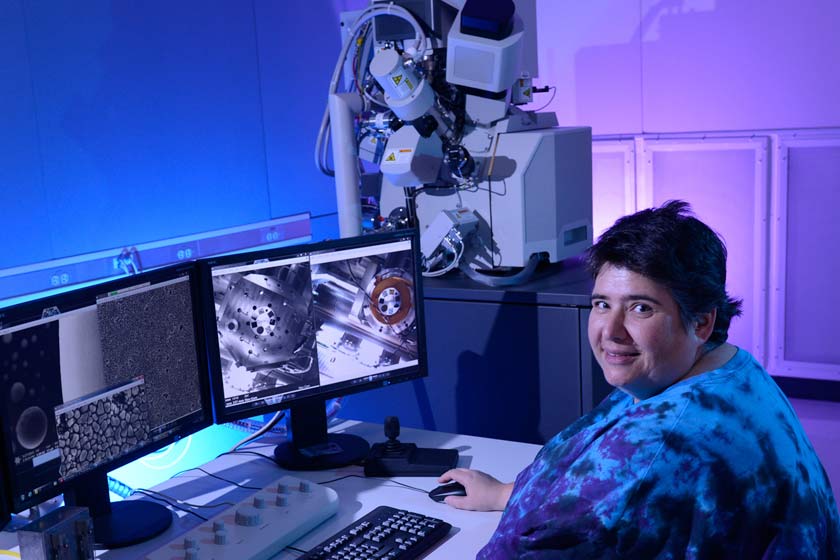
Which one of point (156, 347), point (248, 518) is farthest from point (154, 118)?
point (248, 518)

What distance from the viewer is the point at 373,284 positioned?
1761 millimetres

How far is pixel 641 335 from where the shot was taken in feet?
3.93

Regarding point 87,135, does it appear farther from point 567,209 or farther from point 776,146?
point 776,146

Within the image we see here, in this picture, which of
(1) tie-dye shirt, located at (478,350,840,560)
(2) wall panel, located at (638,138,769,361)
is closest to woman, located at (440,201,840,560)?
(1) tie-dye shirt, located at (478,350,840,560)

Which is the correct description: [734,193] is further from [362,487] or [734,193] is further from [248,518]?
[248,518]

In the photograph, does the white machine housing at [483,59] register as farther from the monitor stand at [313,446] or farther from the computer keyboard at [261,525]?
the computer keyboard at [261,525]

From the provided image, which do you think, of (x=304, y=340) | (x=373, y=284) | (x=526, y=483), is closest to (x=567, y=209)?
(x=373, y=284)

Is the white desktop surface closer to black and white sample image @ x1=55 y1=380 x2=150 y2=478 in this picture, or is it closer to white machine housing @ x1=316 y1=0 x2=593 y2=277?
black and white sample image @ x1=55 y1=380 x2=150 y2=478

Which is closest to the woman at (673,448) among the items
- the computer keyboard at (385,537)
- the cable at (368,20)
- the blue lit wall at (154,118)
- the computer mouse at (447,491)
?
the computer keyboard at (385,537)

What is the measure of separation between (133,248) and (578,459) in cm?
209

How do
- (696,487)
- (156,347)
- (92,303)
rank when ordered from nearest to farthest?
(696,487) < (92,303) < (156,347)

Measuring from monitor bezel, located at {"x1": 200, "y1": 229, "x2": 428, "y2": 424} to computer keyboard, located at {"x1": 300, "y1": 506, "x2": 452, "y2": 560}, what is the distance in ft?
1.15

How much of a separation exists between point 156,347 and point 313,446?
0.46 meters

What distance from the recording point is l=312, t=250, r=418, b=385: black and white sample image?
67.9 inches
